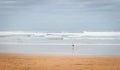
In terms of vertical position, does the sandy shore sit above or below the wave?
below

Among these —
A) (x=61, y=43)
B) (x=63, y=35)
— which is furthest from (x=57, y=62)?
(x=63, y=35)

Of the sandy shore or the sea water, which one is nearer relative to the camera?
the sandy shore

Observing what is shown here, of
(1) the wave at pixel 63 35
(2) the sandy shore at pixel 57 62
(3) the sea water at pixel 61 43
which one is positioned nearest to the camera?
(2) the sandy shore at pixel 57 62

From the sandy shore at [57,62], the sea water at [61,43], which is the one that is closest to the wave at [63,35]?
the sea water at [61,43]

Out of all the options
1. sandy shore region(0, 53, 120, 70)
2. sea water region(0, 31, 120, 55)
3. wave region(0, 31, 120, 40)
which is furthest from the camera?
wave region(0, 31, 120, 40)

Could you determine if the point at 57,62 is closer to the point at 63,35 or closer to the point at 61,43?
the point at 61,43

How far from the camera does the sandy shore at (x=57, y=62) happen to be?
388 cm

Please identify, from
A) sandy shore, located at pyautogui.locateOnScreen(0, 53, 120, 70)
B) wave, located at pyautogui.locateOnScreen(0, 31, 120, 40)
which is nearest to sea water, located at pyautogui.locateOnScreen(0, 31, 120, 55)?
wave, located at pyautogui.locateOnScreen(0, 31, 120, 40)

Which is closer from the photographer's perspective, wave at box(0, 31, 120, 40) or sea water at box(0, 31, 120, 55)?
sea water at box(0, 31, 120, 55)

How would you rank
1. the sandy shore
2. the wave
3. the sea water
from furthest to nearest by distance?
the wave < the sea water < the sandy shore

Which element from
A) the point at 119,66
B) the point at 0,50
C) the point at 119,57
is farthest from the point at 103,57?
the point at 0,50

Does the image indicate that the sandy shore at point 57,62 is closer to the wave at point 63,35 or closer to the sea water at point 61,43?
the sea water at point 61,43

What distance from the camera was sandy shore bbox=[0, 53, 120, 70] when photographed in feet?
12.7

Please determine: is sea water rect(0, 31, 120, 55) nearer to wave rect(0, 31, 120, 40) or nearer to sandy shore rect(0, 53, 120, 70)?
wave rect(0, 31, 120, 40)
